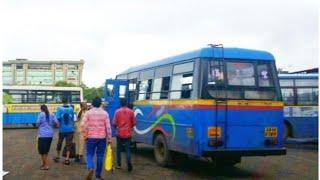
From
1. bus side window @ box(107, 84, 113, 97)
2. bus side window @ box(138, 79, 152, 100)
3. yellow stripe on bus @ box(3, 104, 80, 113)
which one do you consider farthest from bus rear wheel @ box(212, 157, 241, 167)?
yellow stripe on bus @ box(3, 104, 80, 113)

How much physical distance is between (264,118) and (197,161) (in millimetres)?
3487

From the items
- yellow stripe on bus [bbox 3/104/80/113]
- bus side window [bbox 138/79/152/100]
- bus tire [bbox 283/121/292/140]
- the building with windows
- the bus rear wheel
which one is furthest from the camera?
the building with windows

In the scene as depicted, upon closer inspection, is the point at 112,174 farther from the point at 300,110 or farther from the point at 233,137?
the point at 300,110

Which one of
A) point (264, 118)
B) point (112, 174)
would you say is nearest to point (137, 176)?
point (112, 174)

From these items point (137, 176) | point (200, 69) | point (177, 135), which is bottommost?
point (137, 176)

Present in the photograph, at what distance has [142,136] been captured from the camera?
49.0 feet

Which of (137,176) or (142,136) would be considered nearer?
(137,176)

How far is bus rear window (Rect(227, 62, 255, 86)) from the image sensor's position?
11750 mm

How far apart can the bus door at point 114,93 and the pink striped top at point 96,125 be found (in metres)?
5.65

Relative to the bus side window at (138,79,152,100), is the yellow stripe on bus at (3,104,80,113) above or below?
below

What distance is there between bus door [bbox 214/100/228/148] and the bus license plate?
41.4 inches

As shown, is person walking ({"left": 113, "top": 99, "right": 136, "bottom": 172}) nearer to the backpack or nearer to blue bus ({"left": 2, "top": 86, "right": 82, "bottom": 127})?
the backpack

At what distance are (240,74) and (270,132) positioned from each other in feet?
4.87

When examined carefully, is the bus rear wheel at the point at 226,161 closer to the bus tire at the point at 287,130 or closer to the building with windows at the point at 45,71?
the bus tire at the point at 287,130
